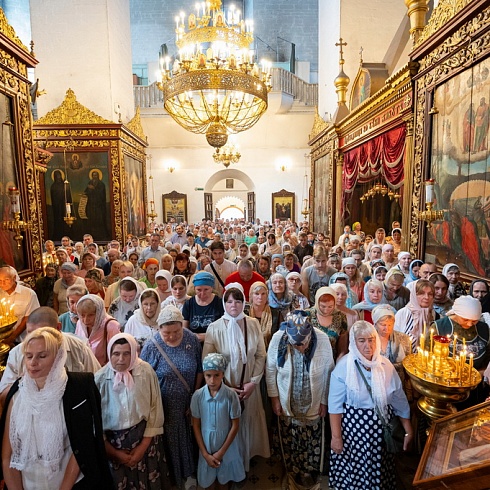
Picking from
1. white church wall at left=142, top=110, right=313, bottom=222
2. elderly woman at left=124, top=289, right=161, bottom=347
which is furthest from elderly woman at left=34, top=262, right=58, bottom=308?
white church wall at left=142, top=110, right=313, bottom=222

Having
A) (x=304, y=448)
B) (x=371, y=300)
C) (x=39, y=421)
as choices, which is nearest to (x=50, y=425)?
(x=39, y=421)

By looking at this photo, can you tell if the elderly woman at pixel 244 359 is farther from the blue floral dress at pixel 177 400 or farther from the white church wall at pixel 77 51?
the white church wall at pixel 77 51

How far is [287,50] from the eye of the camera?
1934 cm

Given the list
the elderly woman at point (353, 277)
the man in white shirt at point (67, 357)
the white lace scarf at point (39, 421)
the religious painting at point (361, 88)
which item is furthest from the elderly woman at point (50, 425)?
the religious painting at point (361, 88)

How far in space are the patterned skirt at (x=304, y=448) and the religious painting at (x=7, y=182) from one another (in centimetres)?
451

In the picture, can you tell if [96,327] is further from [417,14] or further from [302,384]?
[417,14]

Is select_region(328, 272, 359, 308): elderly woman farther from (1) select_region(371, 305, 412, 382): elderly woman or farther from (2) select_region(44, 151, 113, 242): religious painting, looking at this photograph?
(2) select_region(44, 151, 113, 242): religious painting

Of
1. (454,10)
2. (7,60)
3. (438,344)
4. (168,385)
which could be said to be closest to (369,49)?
(454,10)

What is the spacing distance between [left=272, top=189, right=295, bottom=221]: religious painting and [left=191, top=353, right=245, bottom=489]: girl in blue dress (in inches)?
615

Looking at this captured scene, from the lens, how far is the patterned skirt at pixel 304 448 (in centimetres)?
282

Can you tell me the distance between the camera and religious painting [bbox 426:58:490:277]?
414 cm

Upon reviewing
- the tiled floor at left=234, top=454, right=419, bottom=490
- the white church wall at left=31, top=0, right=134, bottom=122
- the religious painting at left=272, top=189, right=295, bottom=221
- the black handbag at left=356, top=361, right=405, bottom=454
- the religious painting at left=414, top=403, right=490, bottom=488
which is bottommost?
the tiled floor at left=234, top=454, right=419, bottom=490

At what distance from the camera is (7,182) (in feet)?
17.0

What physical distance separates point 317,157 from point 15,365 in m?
11.7
